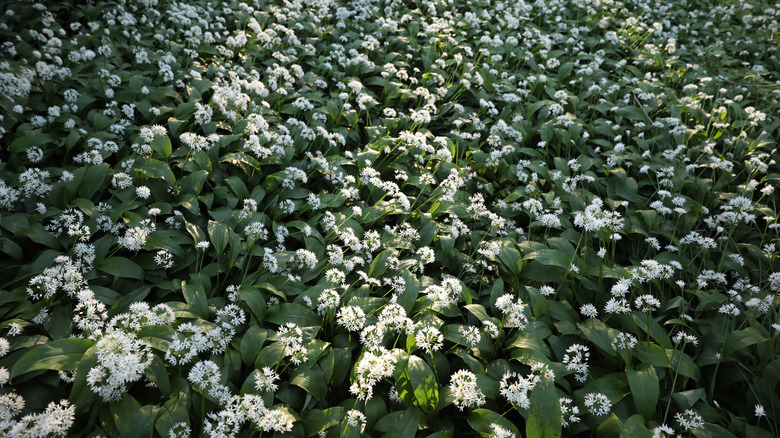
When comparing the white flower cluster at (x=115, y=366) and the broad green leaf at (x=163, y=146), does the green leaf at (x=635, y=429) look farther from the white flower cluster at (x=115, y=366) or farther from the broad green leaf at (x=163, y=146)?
the broad green leaf at (x=163, y=146)

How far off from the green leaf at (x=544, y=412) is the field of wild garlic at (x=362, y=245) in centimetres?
1

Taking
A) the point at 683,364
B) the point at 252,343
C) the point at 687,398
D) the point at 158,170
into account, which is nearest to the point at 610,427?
the point at 687,398

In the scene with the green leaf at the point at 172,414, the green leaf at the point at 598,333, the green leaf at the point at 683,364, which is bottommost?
the green leaf at the point at 172,414

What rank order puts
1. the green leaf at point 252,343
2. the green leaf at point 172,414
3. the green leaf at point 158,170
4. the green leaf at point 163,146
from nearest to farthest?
the green leaf at point 172,414 < the green leaf at point 252,343 < the green leaf at point 158,170 < the green leaf at point 163,146

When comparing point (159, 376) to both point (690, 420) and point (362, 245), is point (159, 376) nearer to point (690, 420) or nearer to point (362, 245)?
point (362, 245)

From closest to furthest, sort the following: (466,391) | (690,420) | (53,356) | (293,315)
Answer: (53,356) → (466,391) → (690,420) → (293,315)

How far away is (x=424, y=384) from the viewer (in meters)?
Answer: 2.53

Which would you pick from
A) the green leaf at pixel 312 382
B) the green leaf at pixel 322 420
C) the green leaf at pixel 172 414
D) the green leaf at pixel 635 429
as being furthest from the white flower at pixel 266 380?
the green leaf at pixel 635 429

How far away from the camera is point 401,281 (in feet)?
10.5

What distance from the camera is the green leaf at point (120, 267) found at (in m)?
3.02

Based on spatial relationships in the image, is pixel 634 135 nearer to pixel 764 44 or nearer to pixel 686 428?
pixel 686 428

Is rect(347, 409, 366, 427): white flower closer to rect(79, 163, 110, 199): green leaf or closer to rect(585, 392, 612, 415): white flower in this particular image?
rect(585, 392, 612, 415): white flower

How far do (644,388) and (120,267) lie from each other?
3837mm

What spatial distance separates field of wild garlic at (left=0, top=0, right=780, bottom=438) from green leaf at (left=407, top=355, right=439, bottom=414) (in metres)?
0.02
